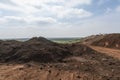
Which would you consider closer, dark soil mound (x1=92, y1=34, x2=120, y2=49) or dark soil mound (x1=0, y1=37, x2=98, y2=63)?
dark soil mound (x1=0, y1=37, x2=98, y2=63)

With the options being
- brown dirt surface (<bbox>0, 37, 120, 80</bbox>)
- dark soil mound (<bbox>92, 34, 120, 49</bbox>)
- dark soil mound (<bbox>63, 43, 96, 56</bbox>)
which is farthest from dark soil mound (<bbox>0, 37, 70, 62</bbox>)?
dark soil mound (<bbox>92, 34, 120, 49</bbox>)

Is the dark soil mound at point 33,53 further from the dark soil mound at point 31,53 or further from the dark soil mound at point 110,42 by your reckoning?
the dark soil mound at point 110,42

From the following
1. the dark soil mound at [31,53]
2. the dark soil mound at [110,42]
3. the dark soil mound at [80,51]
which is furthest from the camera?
the dark soil mound at [110,42]

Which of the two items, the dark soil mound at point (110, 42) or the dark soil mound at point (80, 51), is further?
the dark soil mound at point (110, 42)

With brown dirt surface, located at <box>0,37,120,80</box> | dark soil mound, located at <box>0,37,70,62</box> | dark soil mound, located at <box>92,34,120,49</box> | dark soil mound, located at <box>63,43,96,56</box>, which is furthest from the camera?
dark soil mound, located at <box>92,34,120,49</box>

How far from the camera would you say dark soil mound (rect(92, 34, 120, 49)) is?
100 feet

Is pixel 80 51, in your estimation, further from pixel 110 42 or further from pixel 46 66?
pixel 110 42

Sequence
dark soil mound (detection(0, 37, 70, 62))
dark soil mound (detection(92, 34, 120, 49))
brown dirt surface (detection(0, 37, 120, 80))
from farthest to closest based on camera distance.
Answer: dark soil mound (detection(92, 34, 120, 49)), dark soil mound (detection(0, 37, 70, 62)), brown dirt surface (detection(0, 37, 120, 80))

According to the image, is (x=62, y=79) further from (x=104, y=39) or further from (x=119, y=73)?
(x=104, y=39)

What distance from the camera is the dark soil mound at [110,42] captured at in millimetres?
30536

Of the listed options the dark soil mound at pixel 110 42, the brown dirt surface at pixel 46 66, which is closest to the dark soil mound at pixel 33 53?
the brown dirt surface at pixel 46 66

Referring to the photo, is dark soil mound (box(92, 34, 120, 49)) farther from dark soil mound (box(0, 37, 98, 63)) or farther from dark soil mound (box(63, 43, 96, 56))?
dark soil mound (box(0, 37, 98, 63))

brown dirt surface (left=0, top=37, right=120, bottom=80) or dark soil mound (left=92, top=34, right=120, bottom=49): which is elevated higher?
dark soil mound (left=92, top=34, right=120, bottom=49)

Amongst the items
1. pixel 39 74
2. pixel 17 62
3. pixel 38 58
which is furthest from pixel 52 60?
pixel 39 74
